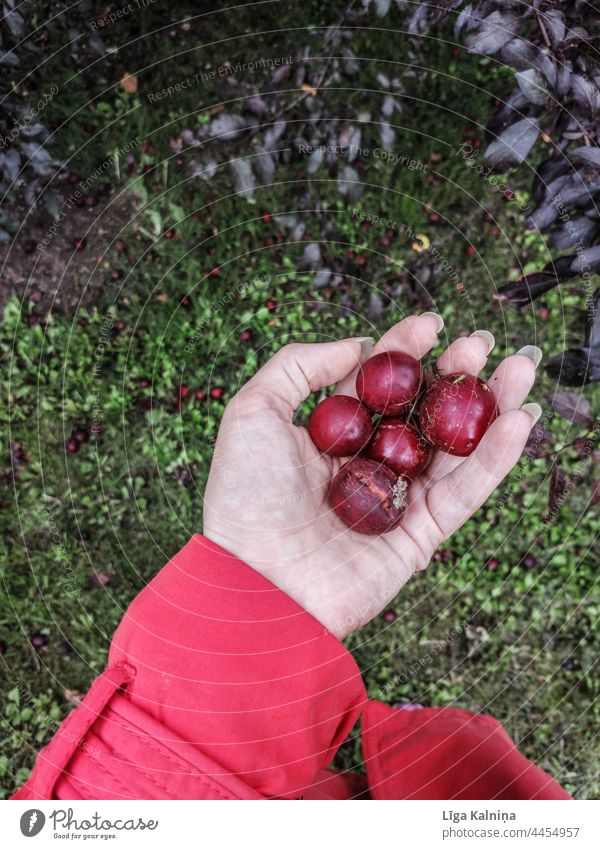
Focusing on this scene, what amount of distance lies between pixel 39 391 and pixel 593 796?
3579 millimetres

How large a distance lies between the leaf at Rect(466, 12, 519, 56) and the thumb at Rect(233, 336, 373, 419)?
1143 mm

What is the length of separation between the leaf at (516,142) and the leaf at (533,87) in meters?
0.08

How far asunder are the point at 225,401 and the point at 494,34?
218cm

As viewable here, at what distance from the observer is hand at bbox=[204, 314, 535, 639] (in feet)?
8.38

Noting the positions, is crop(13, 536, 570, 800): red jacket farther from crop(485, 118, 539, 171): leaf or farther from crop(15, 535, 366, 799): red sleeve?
crop(485, 118, 539, 171): leaf

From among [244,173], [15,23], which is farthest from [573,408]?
[15,23]

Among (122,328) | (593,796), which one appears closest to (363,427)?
(122,328)

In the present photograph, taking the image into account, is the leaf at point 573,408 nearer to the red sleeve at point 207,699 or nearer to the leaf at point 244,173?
the red sleeve at point 207,699

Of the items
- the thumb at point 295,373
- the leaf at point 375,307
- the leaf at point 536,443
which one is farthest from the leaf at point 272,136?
the leaf at point 536,443

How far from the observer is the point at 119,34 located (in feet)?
11.0

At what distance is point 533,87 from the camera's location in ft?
6.20
